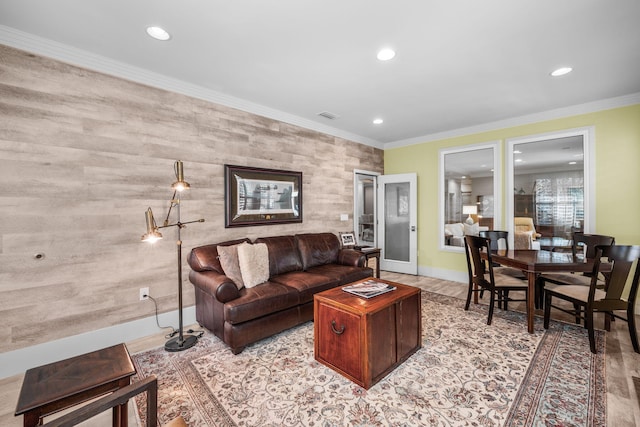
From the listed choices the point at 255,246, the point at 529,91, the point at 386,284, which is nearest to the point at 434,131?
the point at 529,91

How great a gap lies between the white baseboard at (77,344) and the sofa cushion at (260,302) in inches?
41.5

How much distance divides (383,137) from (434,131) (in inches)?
38.6

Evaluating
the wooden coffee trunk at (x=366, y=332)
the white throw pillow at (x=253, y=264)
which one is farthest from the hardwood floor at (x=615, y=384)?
the wooden coffee trunk at (x=366, y=332)

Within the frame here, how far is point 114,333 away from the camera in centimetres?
274

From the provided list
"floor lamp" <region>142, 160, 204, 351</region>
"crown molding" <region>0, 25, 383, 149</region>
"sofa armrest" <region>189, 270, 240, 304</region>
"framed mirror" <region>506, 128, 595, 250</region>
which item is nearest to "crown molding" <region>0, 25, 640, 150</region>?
Answer: "crown molding" <region>0, 25, 383, 149</region>

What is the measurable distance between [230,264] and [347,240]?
2491 millimetres

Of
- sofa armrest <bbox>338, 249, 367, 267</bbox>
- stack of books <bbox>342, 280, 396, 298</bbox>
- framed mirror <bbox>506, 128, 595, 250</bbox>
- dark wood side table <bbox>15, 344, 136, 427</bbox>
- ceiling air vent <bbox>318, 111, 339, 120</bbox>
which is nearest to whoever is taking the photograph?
dark wood side table <bbox>15, 344, 136, 427</bbox>

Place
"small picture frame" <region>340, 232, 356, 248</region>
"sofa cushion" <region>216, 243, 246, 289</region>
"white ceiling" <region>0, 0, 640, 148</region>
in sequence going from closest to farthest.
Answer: "white ceiling" <region>0, 0, 640, 148</region>
"sofa cushion" <region>216, 243, 246, 289</region>
"small picture frame" <region>340, 232, 356, 248</region>

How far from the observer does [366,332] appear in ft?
6.72

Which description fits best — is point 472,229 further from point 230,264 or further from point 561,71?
point 230,264

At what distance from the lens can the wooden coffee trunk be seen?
2.08 meters

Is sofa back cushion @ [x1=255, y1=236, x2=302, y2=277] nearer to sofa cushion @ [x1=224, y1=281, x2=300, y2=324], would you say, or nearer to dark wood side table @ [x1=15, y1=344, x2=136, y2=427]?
sofa cushion @ [x1=224, y1=281, x2=300, y2=324]

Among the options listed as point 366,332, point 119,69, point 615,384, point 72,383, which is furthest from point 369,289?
point 119,69

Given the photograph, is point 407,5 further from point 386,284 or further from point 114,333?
point 114,333
